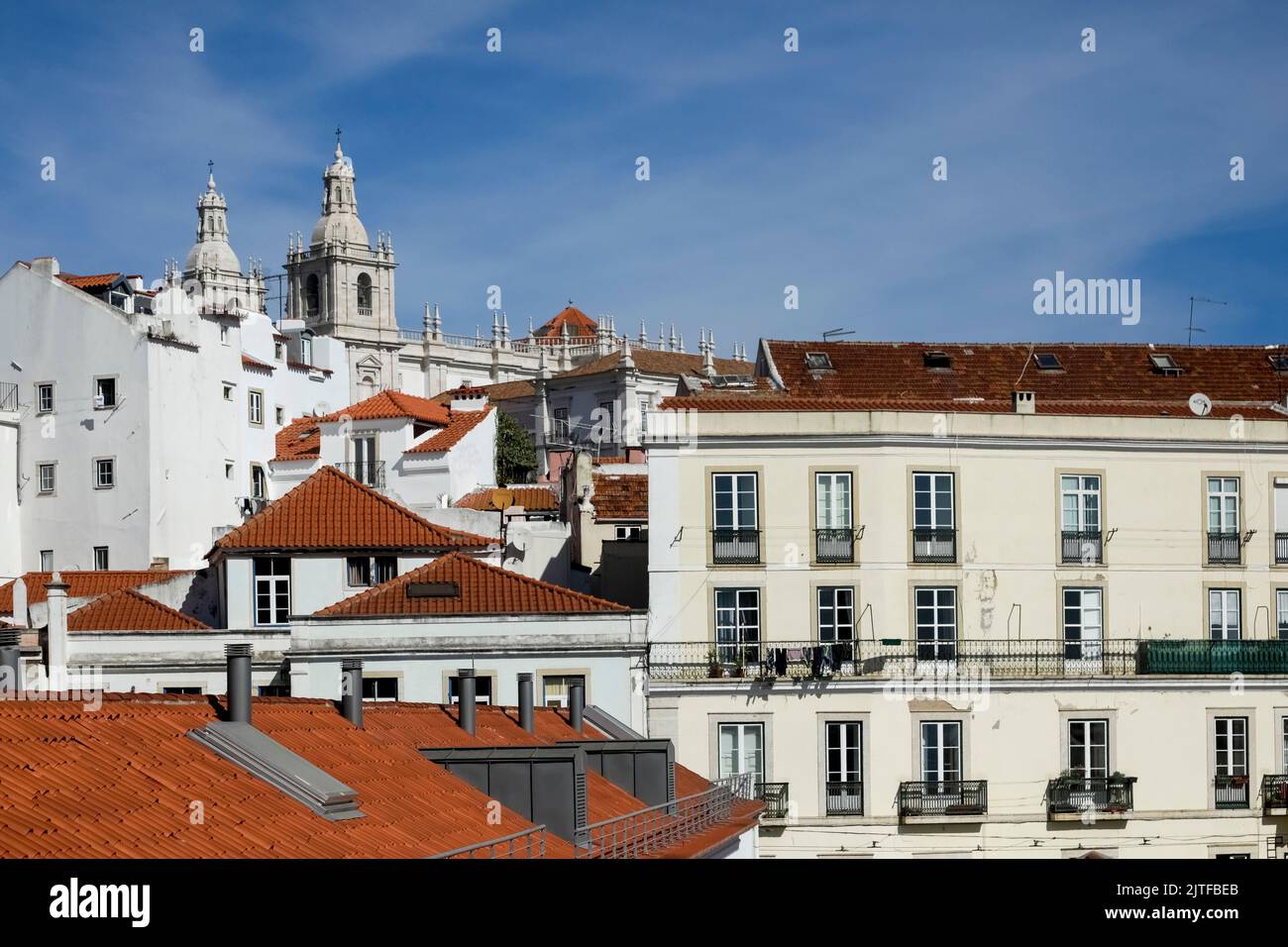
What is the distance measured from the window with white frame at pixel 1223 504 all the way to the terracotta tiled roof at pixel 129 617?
81.1 feet

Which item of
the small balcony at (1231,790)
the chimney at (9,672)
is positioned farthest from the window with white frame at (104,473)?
the chimney at (9,672)

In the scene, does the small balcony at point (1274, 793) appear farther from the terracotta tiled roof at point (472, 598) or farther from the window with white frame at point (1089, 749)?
the terracotta tiled roof at point (472, 598)

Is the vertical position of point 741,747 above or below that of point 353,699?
below

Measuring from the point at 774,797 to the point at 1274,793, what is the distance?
12.2 metres

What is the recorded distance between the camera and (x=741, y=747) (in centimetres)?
4497

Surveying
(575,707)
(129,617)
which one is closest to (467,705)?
(575,707)

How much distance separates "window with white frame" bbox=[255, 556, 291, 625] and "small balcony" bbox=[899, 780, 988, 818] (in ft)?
52.0

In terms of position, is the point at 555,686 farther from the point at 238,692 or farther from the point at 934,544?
the point at 238,692

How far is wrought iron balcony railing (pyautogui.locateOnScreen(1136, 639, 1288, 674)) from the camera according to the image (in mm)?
47000

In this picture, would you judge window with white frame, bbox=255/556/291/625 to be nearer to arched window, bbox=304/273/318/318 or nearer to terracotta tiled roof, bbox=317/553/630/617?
terracotta tiled roof, bbox=317/553/630/617

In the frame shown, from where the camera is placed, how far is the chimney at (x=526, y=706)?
31953 millimetres

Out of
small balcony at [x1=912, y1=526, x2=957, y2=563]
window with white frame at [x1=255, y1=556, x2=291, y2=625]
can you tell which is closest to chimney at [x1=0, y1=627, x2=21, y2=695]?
window with white frame at [x1=255, y1=556, x2=291, y2=625]
